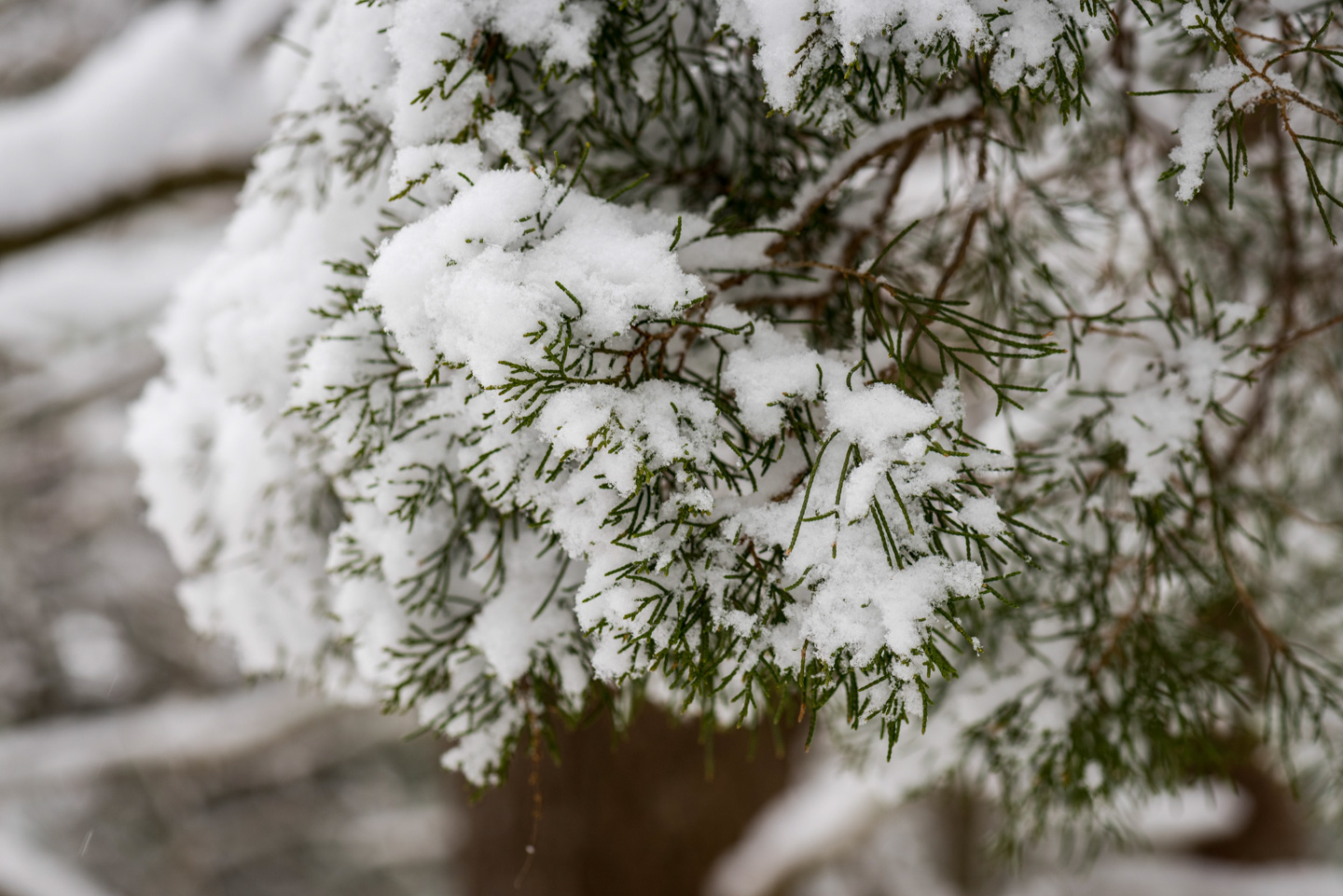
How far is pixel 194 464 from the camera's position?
1.54 metres

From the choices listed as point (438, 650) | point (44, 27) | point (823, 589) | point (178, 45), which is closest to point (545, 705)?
point (438, 650)

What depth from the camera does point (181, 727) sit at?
364 cm

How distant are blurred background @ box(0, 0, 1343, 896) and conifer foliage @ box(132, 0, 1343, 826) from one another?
28 cm

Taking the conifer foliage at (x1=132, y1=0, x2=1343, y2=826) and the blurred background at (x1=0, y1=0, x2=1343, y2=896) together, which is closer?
the conifer foliage at (x1=132, y1=0, x2=1343, y2=826)

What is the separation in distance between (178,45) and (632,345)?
7.82 ft

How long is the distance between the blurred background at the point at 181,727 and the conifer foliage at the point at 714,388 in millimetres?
278

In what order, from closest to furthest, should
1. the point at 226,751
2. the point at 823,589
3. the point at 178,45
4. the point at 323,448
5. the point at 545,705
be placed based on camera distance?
the point at 823,589
the point at 545,705
the point at 323,448
the point at 178,45
the point at 226,751

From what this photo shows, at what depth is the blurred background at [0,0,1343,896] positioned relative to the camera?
241 centimetres

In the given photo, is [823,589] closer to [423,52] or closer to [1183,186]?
[1183,186]

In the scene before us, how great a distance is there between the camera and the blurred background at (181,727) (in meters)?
2.41

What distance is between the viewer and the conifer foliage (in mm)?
764

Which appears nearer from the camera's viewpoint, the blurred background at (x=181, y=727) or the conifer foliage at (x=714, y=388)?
the conifer foliage at (x=714, y=388)

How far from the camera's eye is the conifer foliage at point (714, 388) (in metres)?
0.76

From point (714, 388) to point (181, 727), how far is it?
3.81 metres
